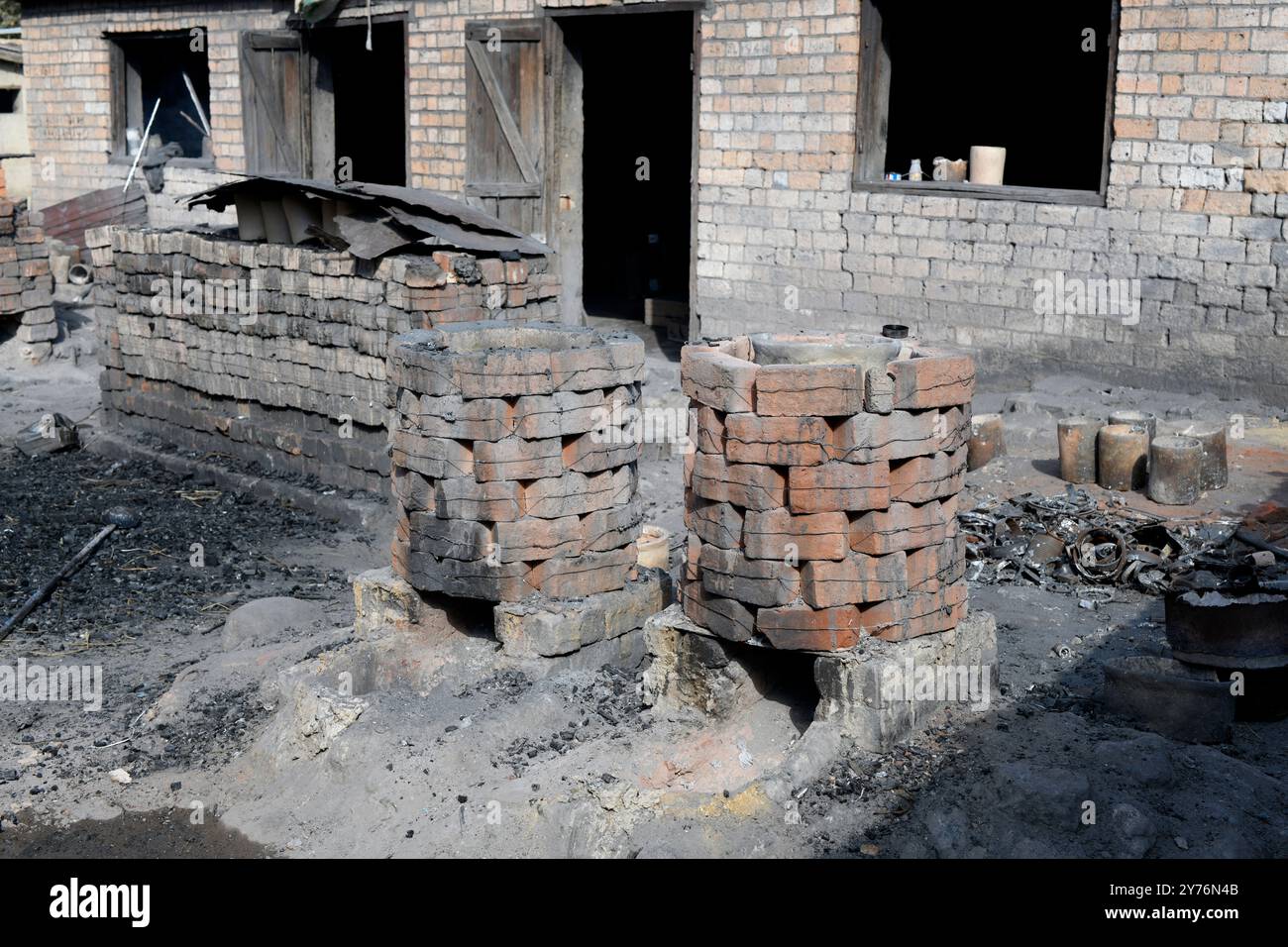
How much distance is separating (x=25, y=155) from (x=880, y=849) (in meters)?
20.0

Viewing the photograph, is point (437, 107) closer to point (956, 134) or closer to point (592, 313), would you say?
point (592, 313)

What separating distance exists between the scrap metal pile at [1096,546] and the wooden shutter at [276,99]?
11.0 metres

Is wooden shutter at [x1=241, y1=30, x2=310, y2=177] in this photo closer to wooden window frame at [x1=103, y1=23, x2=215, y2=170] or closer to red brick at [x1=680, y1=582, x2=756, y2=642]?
wooden window frame at [x1=103, y1=23, x2=215, y2=170]

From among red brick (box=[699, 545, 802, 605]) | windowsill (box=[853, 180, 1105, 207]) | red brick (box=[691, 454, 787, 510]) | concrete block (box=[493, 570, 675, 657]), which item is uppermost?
windowsill (box=[853, 180, 1105, 207])

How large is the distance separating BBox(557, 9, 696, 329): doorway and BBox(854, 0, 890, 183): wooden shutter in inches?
199

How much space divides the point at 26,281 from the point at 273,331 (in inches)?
219

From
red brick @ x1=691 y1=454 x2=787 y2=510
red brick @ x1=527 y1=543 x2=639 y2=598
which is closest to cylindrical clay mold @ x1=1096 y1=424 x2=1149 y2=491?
red brick @ x1=527 y1=543 x2=639 y2=598

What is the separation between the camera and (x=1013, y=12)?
14750mm

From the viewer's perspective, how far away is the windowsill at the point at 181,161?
712 inches

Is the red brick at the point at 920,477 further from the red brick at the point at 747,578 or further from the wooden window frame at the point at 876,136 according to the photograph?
the wooden window frame at the point at 876,136

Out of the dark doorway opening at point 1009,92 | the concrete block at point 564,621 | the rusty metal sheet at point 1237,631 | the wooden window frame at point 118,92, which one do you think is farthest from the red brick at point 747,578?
the wooden window frame at point 118,92

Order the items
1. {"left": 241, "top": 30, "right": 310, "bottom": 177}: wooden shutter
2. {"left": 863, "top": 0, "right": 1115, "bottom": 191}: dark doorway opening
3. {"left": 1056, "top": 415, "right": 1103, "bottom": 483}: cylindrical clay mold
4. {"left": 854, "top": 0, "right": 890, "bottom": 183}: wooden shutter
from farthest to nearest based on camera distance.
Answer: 1. {"left": 241, "top": 30, "right": 310, "bottom": 177}: wooden shutter
2. {"left": 863, "top": 0, "right": 1115, "bottom": 191}: dark doorway opening
3. {"left": 854, "top": 0, "right": 890, "bottom": 183}: wooden shutter
4. {"left": 1056, "top": 415, "right": 1103, "bottom": 483}: cylindrical clay mold

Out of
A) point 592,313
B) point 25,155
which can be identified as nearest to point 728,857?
point 592,313

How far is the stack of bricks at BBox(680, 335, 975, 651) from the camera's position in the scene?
16.1ft
